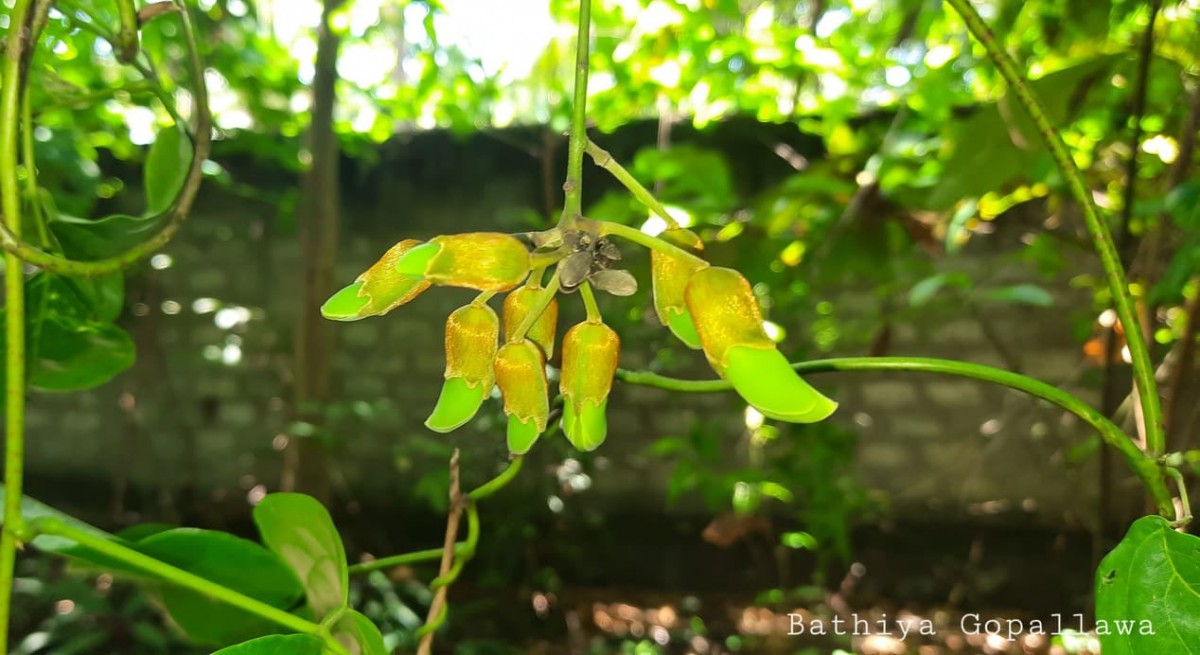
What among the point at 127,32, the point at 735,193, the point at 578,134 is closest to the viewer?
the point at 578,134

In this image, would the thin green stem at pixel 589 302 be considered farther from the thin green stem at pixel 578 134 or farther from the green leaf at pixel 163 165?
the green leaf at pixel 163 165

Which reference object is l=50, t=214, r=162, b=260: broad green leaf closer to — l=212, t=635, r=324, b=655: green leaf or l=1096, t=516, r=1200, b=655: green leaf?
l=212, t=635, r=324, b=655: green leaf

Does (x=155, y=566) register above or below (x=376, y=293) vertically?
below

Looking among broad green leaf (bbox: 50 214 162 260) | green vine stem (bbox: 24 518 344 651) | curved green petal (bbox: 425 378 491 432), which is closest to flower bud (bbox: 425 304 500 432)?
curved green petal (bbox: 425 378 491 432)

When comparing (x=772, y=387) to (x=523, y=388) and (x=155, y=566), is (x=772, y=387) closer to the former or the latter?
(x=523, y=388)

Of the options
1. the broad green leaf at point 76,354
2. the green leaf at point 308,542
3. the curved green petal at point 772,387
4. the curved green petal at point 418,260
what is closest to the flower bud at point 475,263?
the curved green petal at point 418,260

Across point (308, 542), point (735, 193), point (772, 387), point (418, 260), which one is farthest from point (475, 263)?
point (735, 193)
